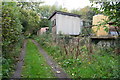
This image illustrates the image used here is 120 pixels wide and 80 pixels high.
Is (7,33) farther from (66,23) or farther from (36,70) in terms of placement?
(66,23)

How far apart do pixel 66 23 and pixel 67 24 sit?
0.68 ft

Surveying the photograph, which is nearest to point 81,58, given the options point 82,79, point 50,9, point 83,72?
point 83,72

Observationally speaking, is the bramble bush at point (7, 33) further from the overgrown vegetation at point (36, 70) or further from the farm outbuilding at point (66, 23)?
the farm outbuilding at point (66, 23)

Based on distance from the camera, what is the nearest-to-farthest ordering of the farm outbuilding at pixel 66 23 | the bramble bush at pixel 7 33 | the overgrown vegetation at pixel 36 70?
the bramble bush at pixel 7 33 < the overgrown vegetation at pixel 36 70 < the farm outbuilding at pixel 66 23

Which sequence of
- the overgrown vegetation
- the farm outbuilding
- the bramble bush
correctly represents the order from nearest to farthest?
1. the bramble bush
2. the overgrown vegetation
3. the farm outbuilding

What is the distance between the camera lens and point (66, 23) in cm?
1542

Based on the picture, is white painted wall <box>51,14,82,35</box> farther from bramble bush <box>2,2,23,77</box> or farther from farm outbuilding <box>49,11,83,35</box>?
bramble bush <box>2,2,23,77</box>

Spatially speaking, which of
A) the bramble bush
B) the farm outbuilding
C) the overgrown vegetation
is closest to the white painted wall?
the farm outbuilding

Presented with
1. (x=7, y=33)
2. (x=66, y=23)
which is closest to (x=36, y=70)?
(x=7, y=33)

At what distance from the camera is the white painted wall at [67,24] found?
14773 mm

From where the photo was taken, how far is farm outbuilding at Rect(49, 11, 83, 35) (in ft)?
48.3

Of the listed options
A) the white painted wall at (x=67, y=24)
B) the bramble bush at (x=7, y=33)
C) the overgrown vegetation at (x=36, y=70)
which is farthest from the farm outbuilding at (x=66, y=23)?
the bramble bush at (x=7, y=33)

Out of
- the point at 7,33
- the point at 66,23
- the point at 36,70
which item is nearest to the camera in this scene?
the point at 7,33

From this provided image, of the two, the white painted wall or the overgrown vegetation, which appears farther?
the white painted wall
